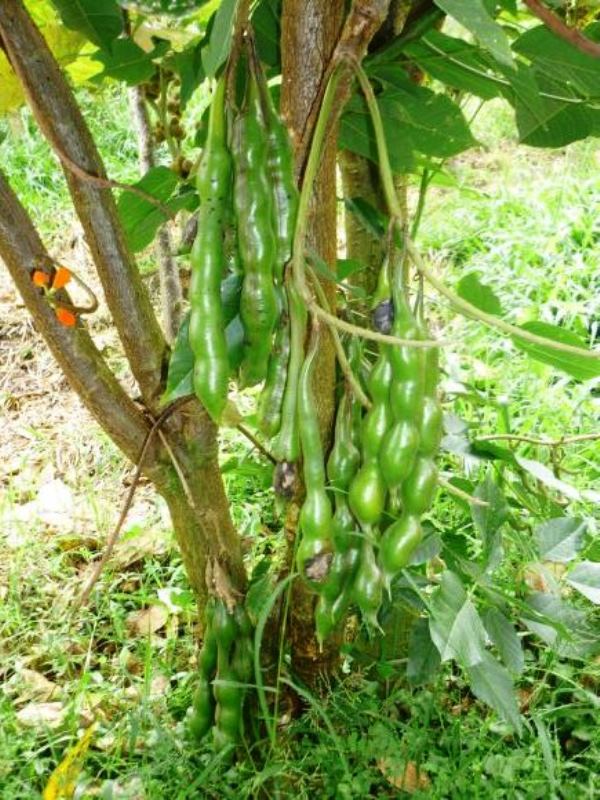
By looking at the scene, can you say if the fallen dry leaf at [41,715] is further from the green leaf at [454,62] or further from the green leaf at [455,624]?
the green leaf at [454,62]

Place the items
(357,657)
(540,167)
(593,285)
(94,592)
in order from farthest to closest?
(540,167), (593,285), (94,592), (357,657)

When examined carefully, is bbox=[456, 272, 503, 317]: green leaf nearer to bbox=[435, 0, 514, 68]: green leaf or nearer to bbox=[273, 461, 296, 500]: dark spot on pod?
bbox=[273, 461, 296, 500]: dark spot on pod

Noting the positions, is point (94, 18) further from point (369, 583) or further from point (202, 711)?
point (202, 711)

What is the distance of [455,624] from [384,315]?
442mm

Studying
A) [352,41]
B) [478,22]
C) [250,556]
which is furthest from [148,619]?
[478,22]

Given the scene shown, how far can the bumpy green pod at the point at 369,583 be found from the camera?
0.90 meters

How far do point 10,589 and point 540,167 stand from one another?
2.59m

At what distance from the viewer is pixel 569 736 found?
152 centimetres

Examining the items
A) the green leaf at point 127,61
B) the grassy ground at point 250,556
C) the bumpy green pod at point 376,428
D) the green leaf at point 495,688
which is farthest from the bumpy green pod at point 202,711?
the green leaf at point 127,61

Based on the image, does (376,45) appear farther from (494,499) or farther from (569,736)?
(569,736)

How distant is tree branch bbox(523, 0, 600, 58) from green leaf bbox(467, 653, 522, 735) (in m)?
0.73

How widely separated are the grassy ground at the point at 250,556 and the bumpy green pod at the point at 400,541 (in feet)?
1.70

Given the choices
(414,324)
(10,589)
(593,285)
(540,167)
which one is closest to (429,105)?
(414,324)

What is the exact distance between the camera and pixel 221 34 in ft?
1.92
